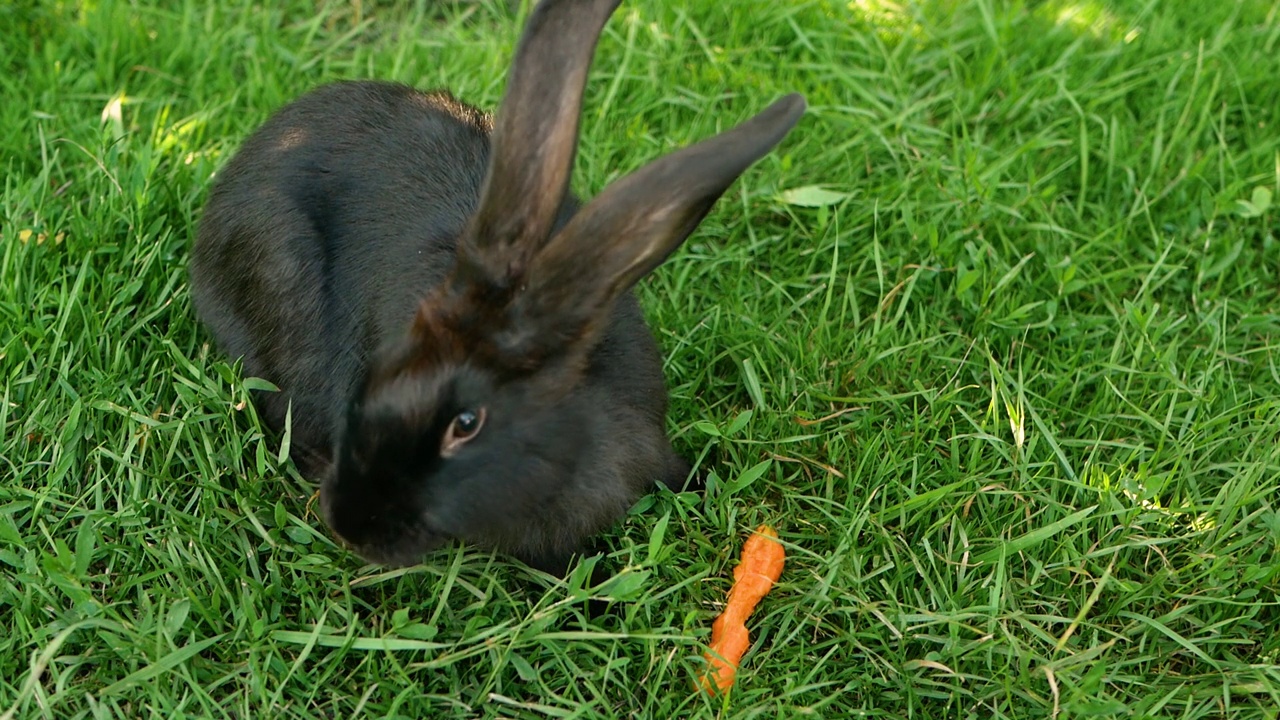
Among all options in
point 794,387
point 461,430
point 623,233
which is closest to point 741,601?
point 794,387

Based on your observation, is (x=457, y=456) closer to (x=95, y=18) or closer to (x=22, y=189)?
(x=22, y=189)

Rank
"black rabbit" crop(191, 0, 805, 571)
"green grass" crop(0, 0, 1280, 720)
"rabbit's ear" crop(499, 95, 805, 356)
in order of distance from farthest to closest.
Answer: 1. "green grass" crop(0, 0, 1280, 720)
2. "black rabbit" crop(191, 0, 805, 571)
3. "rabbit's ear" crop(499, 95, 805, 356)

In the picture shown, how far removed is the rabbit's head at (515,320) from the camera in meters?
3.14

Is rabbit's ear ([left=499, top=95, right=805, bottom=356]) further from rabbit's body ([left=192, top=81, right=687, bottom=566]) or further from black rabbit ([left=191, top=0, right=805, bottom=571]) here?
rabbit's body ([left=192, top=81, right=687, bottom=566])

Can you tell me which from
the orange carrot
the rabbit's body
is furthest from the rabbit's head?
the orange carrot

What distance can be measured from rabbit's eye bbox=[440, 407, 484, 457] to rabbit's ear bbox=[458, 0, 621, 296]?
16.1 inches

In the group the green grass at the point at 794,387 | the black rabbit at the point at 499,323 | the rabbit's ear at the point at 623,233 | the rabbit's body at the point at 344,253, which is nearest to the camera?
the rabbit's ear at the point at 623,233

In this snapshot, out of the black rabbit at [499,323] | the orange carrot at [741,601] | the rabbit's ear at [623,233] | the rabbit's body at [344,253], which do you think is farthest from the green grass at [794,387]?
the rabbit's ear at [623,233]

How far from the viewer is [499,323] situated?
328 cm

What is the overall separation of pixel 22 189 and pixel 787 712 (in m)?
3.16

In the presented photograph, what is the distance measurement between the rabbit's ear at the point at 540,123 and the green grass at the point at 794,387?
1022 mm

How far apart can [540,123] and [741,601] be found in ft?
5.00

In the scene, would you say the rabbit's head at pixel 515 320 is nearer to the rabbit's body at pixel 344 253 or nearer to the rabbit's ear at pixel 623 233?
the rabbit's ear at pixel 623 233

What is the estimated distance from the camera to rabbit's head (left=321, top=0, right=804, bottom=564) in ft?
10.3
